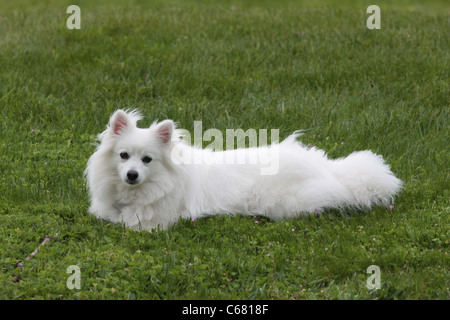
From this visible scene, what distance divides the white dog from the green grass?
202 millimetres

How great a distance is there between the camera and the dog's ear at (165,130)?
556 centimetres

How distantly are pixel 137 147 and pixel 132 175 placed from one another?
0.28m

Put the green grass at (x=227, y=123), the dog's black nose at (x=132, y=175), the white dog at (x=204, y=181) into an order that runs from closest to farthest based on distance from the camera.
→ the green grass at (x=227, y=123)
the dog's black nose at (x=132, y=175)
the white dog at (x=204, y=181)

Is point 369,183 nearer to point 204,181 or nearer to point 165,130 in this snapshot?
point 204,181

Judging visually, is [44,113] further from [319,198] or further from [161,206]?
[319,198]

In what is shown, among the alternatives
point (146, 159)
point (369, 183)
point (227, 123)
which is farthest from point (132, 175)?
point (227, 123)

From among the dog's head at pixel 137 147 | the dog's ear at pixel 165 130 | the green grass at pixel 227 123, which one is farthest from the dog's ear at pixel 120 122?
the green grass at pixel 227 123

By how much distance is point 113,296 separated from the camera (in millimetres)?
4480

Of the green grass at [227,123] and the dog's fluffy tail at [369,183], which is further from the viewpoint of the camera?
the dog's fluffy tail at [369,183]

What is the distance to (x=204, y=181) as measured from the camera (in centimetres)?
603

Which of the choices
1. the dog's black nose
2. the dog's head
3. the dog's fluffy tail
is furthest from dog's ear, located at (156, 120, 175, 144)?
the dog's fluffy tail

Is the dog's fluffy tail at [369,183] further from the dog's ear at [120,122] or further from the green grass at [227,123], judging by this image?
the dog's ear at [120,122]

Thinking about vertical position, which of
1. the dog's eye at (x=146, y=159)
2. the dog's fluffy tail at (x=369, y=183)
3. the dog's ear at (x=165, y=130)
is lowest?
the dog's fluffy tail at (x=369, y=183)
